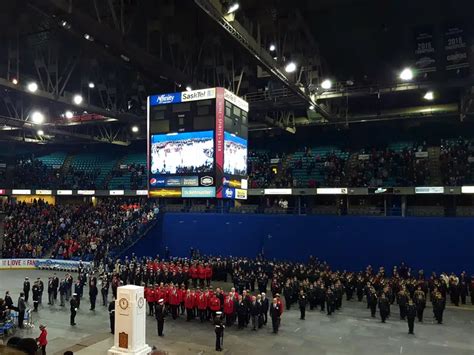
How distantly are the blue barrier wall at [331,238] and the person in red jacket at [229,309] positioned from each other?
43.7 feet

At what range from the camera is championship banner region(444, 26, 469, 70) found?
1928 cm

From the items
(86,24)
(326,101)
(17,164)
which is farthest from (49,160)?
A: (86,24)

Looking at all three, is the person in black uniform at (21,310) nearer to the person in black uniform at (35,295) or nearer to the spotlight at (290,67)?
the person in black uniform at (35,295)

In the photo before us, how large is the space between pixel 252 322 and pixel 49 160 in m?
39.9

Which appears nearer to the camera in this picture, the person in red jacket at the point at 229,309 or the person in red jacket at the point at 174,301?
the person in red jacket at the point at 229,309

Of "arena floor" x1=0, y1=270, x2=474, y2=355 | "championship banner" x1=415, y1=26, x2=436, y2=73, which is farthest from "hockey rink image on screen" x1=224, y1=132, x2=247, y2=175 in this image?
"championship banner" x1=415, y1=26, x2=436, y2=73

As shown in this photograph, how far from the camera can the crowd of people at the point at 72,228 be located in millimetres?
31156

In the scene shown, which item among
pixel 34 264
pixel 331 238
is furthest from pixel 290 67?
pixel 34 264

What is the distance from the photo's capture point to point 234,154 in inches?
651

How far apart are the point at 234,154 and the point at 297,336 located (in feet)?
24.3

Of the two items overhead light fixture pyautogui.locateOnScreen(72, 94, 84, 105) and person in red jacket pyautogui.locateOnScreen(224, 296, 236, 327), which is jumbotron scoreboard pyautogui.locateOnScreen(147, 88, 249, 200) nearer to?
person in red jacket pyautogui.locateOnScreen(224, 296, 236, 327)

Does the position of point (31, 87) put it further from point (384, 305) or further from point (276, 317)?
point (384, 305)

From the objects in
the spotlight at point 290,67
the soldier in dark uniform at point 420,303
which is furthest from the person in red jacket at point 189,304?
the spotlight at point 290,67

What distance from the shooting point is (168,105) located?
17.1m
